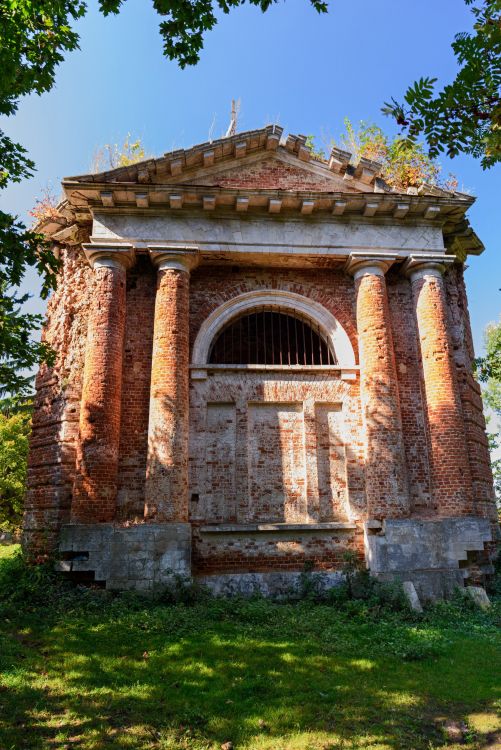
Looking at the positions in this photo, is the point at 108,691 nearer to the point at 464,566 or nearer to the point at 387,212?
the point at 464,566

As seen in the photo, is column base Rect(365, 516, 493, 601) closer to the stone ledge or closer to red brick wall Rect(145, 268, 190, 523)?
the stone ledge

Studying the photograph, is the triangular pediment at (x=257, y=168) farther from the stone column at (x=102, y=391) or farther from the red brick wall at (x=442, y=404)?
the red brick wall at (x=442, y=404)

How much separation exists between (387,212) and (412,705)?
29.2 ft

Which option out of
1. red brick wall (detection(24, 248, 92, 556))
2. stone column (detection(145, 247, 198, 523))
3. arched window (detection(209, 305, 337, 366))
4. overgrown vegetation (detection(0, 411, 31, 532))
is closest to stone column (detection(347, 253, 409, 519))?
arched window (detection(209, 305, 337, 366))

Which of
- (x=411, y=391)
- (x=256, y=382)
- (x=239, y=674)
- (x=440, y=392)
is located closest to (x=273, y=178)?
(x=256, y=382)

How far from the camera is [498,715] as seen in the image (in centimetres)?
528

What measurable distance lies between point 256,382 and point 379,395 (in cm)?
235

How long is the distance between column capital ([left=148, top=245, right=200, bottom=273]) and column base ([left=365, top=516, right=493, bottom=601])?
604 centimetres

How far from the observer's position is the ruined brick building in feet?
31.1

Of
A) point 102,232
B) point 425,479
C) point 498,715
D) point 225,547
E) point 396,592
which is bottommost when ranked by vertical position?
point 498,715

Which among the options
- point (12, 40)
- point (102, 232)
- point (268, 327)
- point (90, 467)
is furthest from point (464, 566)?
point (12, 40)

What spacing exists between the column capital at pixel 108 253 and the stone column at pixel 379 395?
4493 mm

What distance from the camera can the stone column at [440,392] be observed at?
9.98m

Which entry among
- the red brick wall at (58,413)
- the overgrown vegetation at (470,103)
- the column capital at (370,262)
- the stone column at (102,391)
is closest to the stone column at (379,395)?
the column capital at (370,262)
